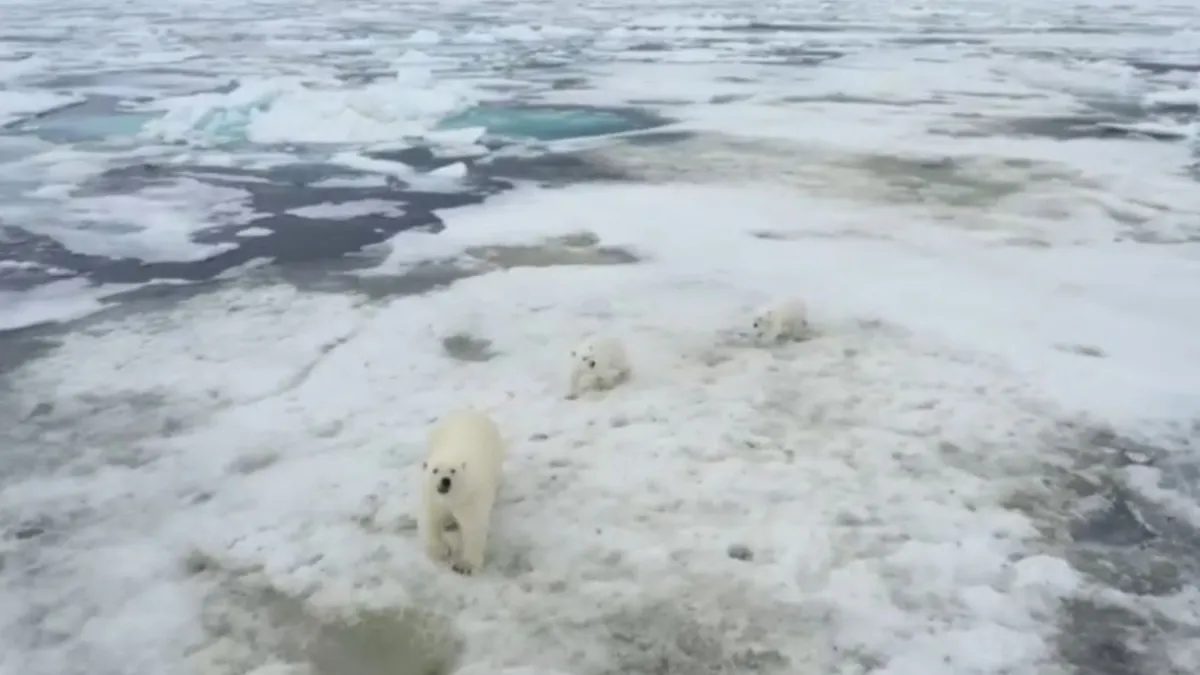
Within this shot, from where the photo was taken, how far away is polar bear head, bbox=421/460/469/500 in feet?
10.5

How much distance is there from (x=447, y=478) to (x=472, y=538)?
281mm

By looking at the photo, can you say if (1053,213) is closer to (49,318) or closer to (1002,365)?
(1002,365)

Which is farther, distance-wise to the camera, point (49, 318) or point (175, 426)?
point (49, 318)

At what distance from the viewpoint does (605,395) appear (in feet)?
15.7

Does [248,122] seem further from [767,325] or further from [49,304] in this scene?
[767,325]

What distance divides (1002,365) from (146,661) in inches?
152

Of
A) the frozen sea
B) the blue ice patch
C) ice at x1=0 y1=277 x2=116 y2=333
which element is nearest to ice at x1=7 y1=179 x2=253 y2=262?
the frozen sea

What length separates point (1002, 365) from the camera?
16.8 ft

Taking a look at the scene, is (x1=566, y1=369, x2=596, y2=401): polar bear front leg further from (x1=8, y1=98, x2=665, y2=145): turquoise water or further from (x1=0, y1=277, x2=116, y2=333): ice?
(x1=8, y1=98, x2=665, y2=145): turquoise water

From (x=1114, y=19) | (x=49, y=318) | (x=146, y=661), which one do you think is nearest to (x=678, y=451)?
(x=146, y=661)

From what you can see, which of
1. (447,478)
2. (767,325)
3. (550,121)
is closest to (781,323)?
(767,325)

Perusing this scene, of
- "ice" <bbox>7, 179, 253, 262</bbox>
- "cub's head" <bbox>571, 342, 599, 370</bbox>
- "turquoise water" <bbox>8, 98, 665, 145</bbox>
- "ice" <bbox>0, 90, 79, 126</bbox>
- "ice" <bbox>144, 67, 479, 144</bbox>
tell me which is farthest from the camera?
"ice" <bbox>0, 90, 79, 126</bbox>

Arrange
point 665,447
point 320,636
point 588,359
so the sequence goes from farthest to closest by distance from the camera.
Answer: point 588,359, point 665,447, point 320,636

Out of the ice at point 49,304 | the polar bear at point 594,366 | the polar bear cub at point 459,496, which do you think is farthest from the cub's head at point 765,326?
the ice at point 49,304
